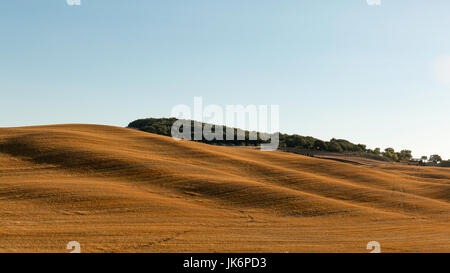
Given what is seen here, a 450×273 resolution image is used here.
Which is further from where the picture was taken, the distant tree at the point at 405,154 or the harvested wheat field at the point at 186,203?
the distant tree at the point at 405,154

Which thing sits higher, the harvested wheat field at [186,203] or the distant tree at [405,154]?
the harvested wheat field at [186,203]

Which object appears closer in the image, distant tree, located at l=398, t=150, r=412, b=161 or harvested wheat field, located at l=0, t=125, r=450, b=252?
harvested wheat field, located at l=0, t=125, r=450, b=252

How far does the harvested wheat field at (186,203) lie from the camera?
1563cm

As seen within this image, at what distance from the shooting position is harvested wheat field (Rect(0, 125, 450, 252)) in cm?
1563

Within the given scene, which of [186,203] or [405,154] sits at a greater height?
[186,203]

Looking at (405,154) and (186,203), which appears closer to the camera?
(186,203)

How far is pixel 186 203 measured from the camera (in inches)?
941

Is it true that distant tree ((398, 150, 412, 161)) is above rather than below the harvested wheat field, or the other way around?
below

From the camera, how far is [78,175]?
28.6 metres
